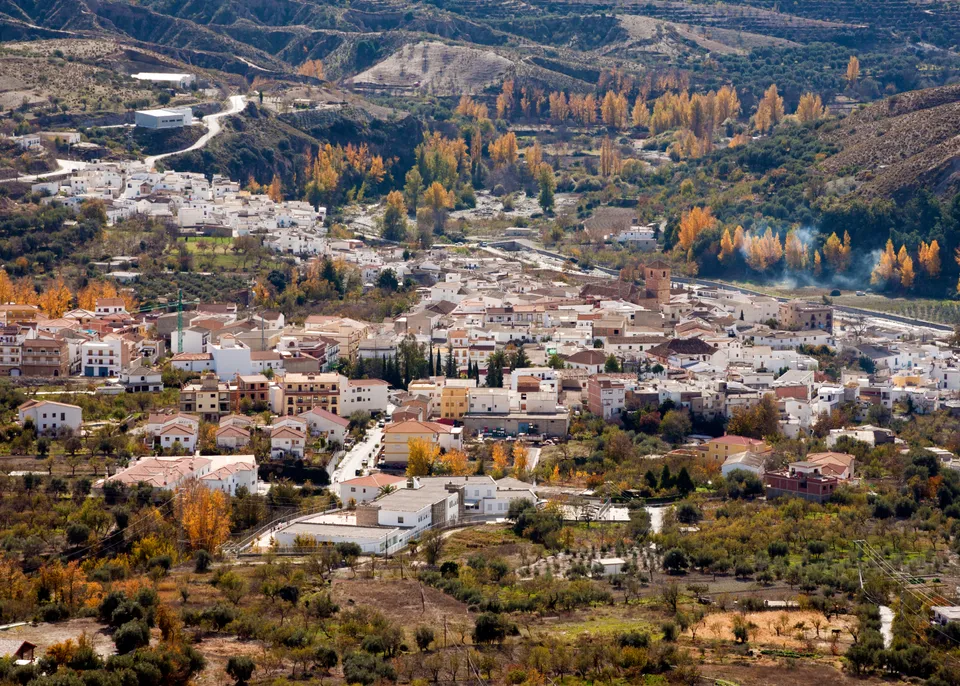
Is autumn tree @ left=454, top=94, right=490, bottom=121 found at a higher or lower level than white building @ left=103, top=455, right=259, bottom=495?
higher

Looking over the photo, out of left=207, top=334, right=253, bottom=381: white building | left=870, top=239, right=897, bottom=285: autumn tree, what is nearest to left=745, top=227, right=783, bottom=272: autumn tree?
left=870, top=239, right=897, bottom=285: autumn tree

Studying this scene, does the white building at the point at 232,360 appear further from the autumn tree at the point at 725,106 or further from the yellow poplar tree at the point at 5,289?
the autumn tree at the point at 725,106

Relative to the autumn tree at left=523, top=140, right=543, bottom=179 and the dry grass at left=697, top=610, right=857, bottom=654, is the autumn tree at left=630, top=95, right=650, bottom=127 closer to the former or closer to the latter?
the autumn tree at left=523, top=140, right=543, bottom=179

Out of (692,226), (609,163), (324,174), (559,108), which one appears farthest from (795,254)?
(559,108)

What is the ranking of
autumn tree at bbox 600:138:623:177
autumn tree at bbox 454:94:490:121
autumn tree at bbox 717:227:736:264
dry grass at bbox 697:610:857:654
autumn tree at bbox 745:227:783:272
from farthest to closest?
autumn tree at bbox 454:94:490:121 → autumn tree at bbox 600:138:623:177 → autumn tree at bbox 717:227:736:264 → autumn tree at bbox 745:227:783:272 → dry grass at bbox 697:610:857:654

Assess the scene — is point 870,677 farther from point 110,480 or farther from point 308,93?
point 308,93

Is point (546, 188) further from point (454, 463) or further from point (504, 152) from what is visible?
point (454, 463)
